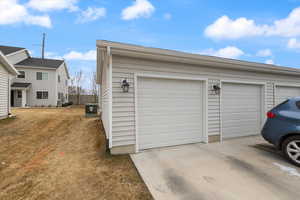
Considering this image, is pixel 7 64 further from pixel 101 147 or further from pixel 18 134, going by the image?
pixel 101 147

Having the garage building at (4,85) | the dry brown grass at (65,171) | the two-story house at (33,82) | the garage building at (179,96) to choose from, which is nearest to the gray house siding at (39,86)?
the two-story house at (33,82)

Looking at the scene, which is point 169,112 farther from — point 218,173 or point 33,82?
point 33,82

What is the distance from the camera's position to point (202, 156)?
362cm

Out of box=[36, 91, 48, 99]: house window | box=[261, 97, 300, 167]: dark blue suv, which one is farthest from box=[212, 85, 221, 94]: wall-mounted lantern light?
box=[36, 91, 48, 99]: house window

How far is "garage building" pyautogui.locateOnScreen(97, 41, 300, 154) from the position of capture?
12.1ft

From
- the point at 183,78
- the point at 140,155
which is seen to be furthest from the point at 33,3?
the point at 140,155

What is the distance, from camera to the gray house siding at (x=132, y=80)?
12.0 ft

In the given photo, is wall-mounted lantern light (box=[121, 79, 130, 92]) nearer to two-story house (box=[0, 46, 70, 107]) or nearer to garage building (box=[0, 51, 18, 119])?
garage building (box=[0, 51, 18, 119])

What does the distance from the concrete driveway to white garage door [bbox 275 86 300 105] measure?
2.69 m

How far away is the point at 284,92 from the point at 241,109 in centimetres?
242

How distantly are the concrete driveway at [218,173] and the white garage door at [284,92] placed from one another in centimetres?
269

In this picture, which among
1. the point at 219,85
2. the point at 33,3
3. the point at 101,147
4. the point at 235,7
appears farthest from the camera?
the point at 33,3

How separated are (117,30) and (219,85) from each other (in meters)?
6.50

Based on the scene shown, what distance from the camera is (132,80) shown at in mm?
3834
